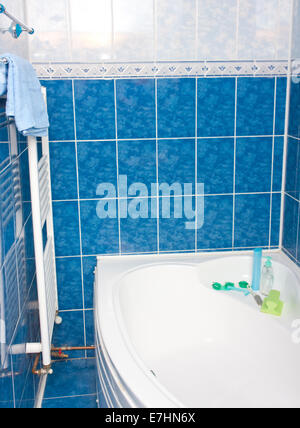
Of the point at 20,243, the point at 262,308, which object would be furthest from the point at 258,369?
the point at 20,243

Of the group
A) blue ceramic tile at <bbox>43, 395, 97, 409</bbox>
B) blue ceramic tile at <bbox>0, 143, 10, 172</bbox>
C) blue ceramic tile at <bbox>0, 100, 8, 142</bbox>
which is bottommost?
blue ceramic tile at <bbox>43, 395, 97, 409</bbox>

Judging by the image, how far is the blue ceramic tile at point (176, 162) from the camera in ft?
8.43

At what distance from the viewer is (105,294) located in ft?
7.38

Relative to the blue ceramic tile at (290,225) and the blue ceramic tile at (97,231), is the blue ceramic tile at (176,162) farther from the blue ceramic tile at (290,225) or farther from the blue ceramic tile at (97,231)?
the blue ceramic tile at (290,225)

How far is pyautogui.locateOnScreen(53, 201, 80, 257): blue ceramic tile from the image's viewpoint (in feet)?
8.50

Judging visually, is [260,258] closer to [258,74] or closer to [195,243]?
[195,243]

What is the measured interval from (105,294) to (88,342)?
671 mm

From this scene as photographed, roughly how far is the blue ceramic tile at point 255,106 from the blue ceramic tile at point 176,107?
0.25m

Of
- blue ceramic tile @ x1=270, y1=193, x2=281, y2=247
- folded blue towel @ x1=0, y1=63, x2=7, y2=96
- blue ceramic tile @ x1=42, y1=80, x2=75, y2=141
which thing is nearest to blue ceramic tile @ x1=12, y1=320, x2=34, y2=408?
folded blue towel @ x1=0, y1=63, x2=7, y2=96

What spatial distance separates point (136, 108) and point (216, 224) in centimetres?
76

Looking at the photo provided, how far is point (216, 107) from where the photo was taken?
2.54 metres

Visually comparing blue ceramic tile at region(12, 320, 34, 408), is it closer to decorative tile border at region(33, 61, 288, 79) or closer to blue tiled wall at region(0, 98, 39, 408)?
blue tiled wall at region(0, 98, 39, 408)

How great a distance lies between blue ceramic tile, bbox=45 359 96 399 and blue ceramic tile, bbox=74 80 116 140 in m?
1.25

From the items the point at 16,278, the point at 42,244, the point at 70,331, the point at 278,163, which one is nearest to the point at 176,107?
the point at 278,163
